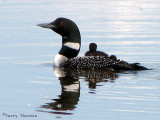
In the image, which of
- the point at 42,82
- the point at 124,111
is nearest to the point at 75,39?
the point at 42,82

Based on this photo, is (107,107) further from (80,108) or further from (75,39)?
(75,39)

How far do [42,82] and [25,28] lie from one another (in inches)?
290

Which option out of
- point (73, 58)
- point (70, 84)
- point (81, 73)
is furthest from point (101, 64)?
point (70, 84)

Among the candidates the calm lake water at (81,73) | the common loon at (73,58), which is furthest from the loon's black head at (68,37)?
the calm lake water at (81,73)

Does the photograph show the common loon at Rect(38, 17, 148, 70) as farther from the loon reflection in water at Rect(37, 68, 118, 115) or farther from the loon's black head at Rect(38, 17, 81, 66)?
the loon reflection in water at Rect(37, 68, 118, 115)

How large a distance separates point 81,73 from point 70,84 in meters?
1.15

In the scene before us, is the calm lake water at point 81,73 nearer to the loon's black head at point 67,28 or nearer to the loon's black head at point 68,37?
the loon's black head at point 68,37

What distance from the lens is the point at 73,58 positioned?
1251 cm

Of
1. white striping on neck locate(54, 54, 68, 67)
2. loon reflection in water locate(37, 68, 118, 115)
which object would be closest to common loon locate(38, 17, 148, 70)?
white striping on neck locate(54, 54, 68, 67)

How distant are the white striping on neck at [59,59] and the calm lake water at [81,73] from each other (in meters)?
0.14

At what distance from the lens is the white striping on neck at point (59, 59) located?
41.4ft

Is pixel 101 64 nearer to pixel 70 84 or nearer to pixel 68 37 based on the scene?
pixel 68 37

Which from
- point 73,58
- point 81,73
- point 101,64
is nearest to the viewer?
point 81,73

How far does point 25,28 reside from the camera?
1795 cm
